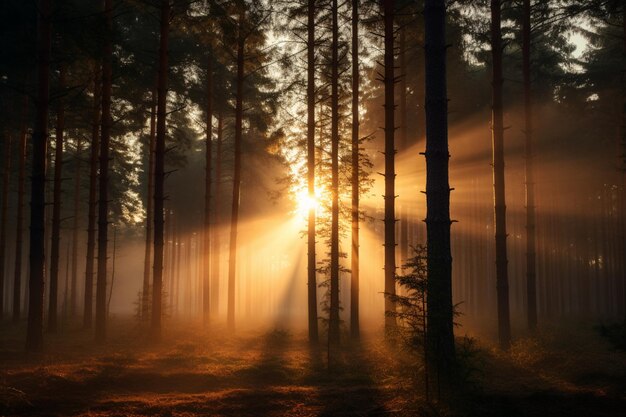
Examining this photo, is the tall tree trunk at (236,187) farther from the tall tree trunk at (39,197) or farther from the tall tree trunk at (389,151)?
the tall tree trunk at (39,197)

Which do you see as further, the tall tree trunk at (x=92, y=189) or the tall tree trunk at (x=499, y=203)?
the tall tree trunk at (x=92, y=189)

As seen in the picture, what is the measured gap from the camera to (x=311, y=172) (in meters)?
16.0

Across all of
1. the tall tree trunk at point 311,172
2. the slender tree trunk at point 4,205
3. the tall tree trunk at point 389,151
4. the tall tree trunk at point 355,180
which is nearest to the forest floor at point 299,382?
the tall tree trunk at point 311,172

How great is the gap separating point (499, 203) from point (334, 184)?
18.1 ft

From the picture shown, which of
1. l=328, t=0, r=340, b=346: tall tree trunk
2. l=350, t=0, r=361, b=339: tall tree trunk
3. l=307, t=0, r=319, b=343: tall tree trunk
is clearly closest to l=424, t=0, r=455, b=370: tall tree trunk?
l=328, t=0, r=340, b=346: tall tree trunk

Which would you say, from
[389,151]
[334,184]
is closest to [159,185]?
[334,184]

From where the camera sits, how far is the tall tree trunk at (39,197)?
36.6 ft

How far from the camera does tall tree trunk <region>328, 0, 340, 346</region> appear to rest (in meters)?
14.8

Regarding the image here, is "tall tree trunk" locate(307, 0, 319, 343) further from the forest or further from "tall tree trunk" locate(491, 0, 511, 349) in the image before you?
"tall tree trunk" locate(491, 0, 511, 349)

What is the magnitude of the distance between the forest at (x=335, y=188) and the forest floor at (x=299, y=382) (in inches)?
2.9

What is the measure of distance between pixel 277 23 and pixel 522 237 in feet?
91.1

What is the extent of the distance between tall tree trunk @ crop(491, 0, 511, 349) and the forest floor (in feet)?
2.62

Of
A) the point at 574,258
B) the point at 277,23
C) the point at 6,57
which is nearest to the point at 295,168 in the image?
the point at 277,23

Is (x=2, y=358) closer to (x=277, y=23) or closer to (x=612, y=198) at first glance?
(x=277, y=23)
